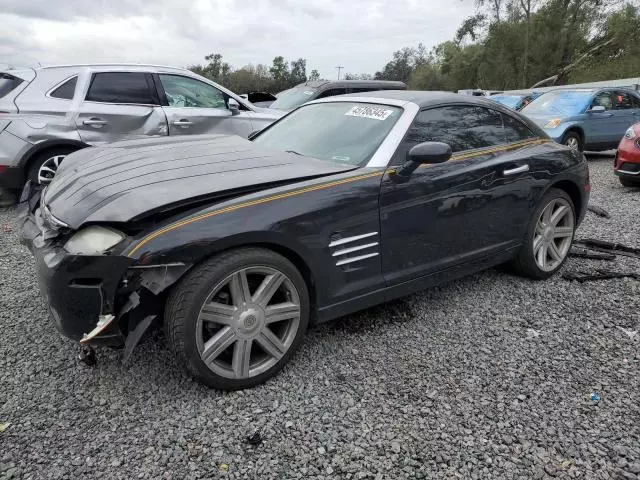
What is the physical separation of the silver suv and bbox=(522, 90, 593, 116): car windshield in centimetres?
708

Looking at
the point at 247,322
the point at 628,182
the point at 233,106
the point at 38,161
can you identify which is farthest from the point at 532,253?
the point at 38,161

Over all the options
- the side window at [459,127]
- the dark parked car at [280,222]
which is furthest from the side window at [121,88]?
the side window at [459,127]

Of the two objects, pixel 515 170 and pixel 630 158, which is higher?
pixel 515 170

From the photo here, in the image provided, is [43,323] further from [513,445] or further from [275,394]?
[513,445]

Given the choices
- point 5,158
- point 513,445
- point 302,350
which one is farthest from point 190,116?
point 513,445

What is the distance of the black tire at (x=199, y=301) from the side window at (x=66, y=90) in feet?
15.9

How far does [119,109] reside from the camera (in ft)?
20.6

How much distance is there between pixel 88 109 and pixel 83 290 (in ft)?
15.0

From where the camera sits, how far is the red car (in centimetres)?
713

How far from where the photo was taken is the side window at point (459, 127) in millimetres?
3314

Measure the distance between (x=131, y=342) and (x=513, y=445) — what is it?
5.94 feet

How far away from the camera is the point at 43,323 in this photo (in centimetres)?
328

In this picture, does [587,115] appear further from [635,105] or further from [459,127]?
[459,127]

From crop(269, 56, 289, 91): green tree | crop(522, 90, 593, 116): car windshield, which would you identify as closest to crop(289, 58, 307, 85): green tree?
crop(269, 56, 289, 91): green tree
